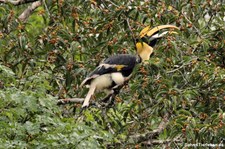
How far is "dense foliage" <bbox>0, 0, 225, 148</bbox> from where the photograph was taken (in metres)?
3.79

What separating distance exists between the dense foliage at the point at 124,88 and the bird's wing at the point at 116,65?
0.18 ft

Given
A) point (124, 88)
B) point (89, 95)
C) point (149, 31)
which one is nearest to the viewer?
point (89, 95)

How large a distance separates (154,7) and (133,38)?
1.03 ft

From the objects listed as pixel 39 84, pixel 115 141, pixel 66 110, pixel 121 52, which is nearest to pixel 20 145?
pixel 39 84

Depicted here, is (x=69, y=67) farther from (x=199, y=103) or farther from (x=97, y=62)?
(x=199, y=103)

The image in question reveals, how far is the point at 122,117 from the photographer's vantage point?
16.2 ft

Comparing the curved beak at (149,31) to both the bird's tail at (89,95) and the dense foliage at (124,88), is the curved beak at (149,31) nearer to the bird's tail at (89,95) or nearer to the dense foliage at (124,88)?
the dense foliage at (124,88)

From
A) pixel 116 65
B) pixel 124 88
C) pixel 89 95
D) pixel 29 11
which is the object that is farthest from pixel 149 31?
pixel 29 11

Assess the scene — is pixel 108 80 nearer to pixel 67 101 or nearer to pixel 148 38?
pixel 148 38

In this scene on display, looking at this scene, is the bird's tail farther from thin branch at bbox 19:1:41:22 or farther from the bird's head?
thin branch at bbox 19:1:41:22

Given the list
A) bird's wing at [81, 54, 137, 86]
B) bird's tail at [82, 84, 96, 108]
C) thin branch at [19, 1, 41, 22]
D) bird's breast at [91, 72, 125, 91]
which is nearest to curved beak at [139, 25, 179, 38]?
bird's wing at [81, 54, 137, 86]

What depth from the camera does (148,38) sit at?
477 centimetres

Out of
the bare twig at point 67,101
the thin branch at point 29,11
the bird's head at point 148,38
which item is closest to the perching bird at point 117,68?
the bird's head at point 148,38

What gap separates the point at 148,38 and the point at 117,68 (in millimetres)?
308
